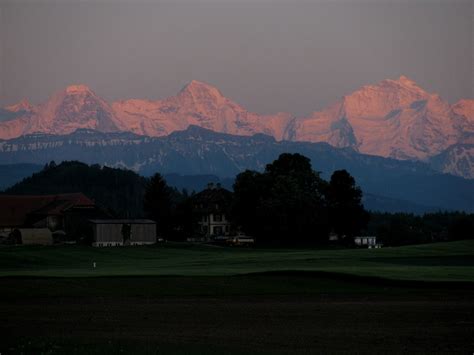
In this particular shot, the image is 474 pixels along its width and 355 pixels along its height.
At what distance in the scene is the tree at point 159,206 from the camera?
163125 mm

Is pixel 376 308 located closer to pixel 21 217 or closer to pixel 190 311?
pixel 190 311

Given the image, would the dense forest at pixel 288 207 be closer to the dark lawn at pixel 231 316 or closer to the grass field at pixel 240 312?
the grass field at pixel 240 312

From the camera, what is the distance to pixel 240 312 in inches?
1734

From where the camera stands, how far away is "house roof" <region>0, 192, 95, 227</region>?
155250mm

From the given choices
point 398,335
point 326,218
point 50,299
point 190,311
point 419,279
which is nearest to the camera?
point 398,335

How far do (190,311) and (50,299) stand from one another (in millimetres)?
9153

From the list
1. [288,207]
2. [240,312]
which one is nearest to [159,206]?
[288,207]

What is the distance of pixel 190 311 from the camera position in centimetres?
4447

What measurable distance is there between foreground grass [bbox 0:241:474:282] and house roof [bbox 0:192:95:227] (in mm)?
33122

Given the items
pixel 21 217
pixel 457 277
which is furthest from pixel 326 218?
pixel 457 277

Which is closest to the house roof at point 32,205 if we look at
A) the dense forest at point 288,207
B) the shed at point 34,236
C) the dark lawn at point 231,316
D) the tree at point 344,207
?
the dense forest at point 288,207

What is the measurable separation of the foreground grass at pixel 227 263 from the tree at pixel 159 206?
3480cm

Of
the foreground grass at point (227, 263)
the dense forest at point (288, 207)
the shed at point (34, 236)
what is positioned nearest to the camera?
the foreground grass at point (227, 263)

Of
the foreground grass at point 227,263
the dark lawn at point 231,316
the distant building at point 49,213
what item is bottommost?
the dark lawn at point 231,316
